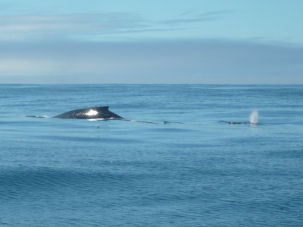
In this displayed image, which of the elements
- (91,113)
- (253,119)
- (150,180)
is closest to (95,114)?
(91,113)

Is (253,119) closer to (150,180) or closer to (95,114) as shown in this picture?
(95,114)

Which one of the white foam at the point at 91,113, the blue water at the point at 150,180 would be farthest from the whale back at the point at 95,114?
the blue water at the point at 150,180

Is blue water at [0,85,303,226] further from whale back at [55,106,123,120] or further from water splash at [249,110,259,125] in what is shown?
whale back at [55,106,123,120]

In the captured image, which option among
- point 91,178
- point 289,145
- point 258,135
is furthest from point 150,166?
point 258,135

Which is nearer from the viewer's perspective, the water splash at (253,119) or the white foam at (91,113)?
the water splash at (253,119)

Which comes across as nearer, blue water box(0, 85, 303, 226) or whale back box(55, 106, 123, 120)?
blue water box(0, 85, 303, 226)

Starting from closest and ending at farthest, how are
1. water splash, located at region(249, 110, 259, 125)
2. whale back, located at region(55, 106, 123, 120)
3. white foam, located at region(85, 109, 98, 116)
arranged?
water splash, located at region(249, 110, 259, 125), whale back, located at region(55, 106, 123, 120), white foam, located at region(85, 109, 98, 116)

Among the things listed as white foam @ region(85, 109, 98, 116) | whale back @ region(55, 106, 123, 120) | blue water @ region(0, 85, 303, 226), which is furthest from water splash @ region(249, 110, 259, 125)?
blue water @ region(0, 85, 303, 226)

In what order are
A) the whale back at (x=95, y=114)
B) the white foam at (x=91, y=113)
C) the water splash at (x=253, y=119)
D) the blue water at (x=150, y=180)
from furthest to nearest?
the white foam at (x=91, y=113) < the whale back at (x=95, y=114) < the water splash at (x=253, y=119) < the blue water at (x=150, y=180)

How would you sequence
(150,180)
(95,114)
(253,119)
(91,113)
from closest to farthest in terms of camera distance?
(150,180)
(95,114)
(91,113)
(253,119)

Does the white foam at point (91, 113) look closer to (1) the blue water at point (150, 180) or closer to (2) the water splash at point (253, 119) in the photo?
(2) the water splash at point (253, 119)

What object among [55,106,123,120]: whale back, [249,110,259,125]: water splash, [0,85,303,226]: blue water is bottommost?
[0,85,303,226]: blue water

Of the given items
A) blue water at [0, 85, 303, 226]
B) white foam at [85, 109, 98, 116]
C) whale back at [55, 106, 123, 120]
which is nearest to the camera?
blue water at [0, 85, 303, 226]

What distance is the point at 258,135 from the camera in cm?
3066
